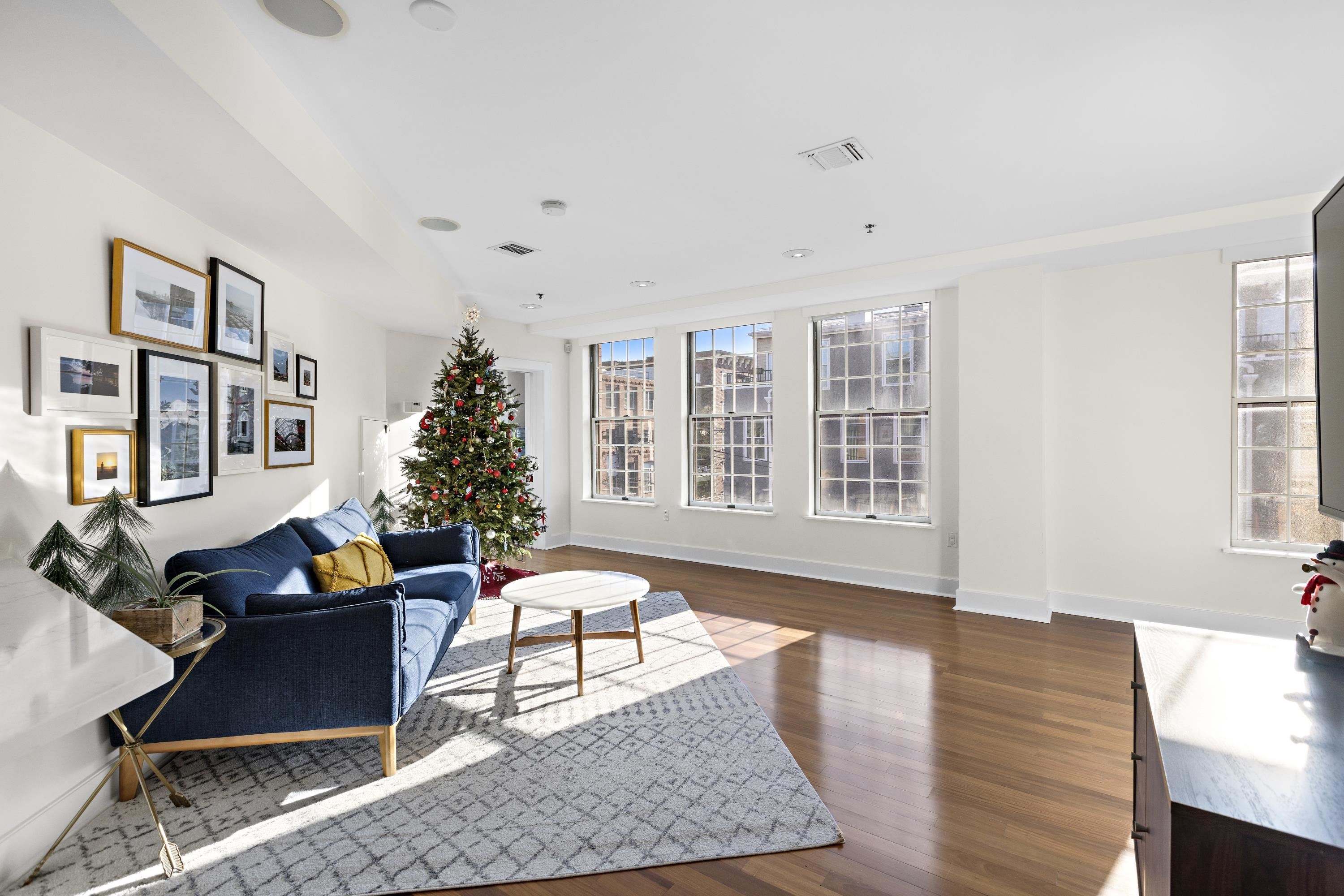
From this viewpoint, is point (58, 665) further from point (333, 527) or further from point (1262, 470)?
point (1262, 470)

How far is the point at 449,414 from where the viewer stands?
17.6ft

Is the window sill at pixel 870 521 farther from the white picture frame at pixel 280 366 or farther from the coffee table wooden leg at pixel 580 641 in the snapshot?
the white picture frame at pixel 280 366

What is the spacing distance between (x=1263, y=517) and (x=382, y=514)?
6.32m

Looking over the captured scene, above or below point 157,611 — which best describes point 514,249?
above

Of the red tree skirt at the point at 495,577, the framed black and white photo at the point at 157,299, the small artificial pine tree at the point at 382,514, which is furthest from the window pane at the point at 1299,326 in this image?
the small artificial pine tree at the point at 382,514

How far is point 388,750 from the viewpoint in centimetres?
247

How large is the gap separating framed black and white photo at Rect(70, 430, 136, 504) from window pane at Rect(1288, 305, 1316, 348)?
6.20 meters

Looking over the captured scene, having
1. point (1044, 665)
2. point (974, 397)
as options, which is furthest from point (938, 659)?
point (974, 397)

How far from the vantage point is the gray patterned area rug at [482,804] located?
6.45 ft

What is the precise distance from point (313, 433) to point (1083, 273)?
551 cm

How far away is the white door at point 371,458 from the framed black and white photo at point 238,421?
1.65 metres

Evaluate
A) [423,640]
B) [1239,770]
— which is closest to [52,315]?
[423,640]

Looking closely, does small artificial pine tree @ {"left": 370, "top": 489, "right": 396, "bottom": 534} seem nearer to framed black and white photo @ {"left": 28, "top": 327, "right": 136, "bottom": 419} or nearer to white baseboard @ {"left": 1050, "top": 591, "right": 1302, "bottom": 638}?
framed black and white photo @ {"left": 28, "top": 327, "right": 136, "bottom": 419}

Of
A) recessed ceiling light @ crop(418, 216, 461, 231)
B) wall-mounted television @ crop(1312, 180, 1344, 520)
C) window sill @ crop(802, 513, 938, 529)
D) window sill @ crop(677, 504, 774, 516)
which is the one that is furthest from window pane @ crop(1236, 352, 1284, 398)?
recessed ceiling light @ crop(418, 216, 461, 231)
